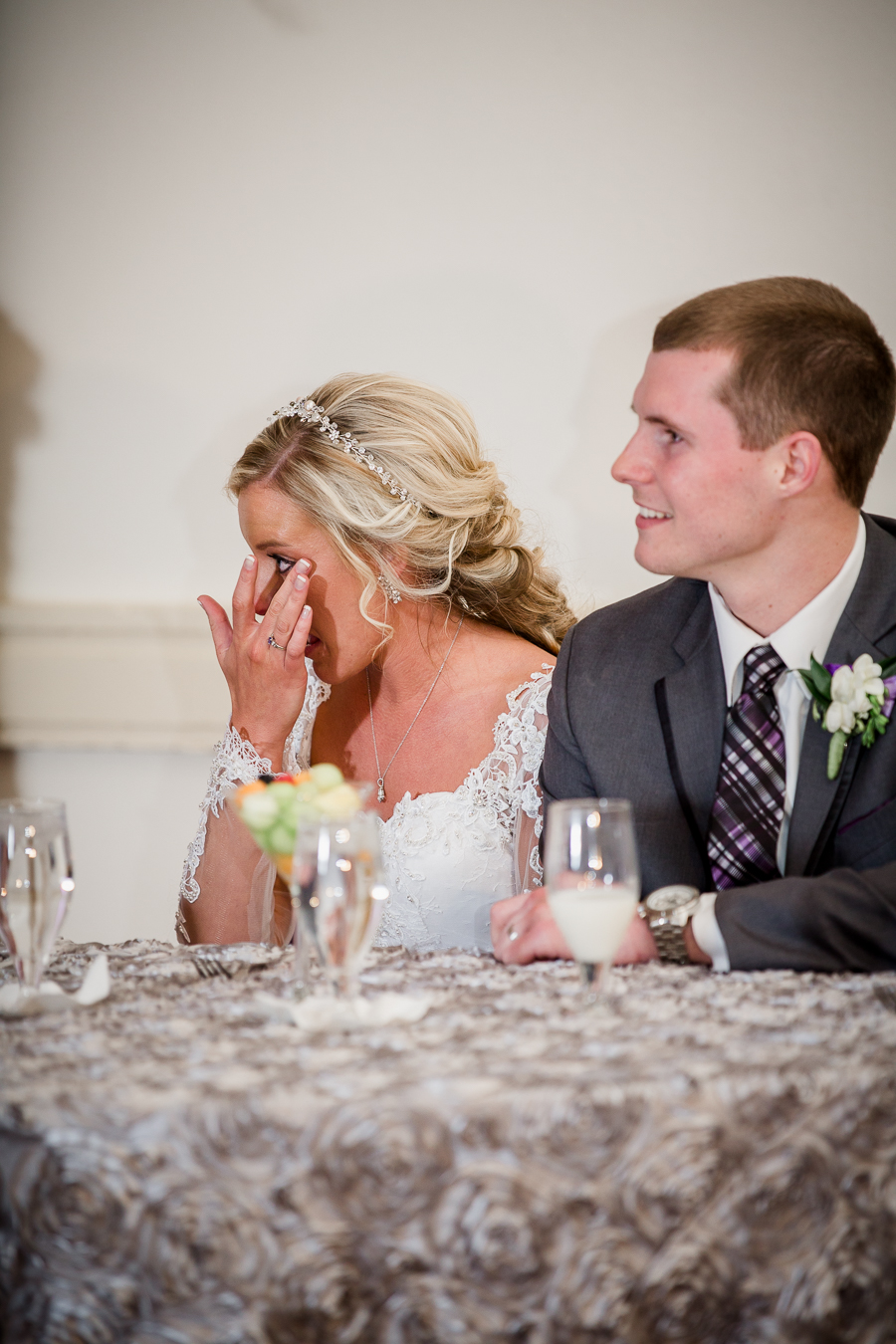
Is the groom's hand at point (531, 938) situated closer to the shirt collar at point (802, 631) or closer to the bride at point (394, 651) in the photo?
the shirt collar at point (802, 631)

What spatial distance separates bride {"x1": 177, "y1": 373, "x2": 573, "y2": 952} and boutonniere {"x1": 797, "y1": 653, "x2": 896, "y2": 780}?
72 cm

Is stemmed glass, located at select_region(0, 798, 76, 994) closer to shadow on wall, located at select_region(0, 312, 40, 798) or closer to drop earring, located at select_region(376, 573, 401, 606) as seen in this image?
drop earring, located at select_region(376, 573, 401, 606)

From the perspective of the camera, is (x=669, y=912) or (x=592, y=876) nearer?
(x=592, y=876)

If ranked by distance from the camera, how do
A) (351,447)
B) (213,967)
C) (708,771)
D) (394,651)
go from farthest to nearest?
(394,651) → (351,447) → (708,771) → (213,967)

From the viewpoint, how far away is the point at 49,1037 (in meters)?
1.00

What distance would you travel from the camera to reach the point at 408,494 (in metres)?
2.29

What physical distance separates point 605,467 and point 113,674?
4.37ft

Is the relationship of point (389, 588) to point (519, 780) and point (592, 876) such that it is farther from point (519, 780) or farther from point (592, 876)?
point (592, 876)

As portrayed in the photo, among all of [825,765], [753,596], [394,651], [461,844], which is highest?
[753,596]

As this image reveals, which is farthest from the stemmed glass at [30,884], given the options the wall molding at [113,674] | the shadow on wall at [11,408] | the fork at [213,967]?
the shadow on wall at [11,408]

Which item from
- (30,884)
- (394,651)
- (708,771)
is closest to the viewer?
(30,884)

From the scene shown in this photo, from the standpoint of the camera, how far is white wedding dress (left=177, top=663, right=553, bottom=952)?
83.8 inches

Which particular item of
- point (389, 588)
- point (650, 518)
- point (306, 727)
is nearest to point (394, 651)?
point (389, 588)

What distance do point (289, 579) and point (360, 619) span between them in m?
0.19
